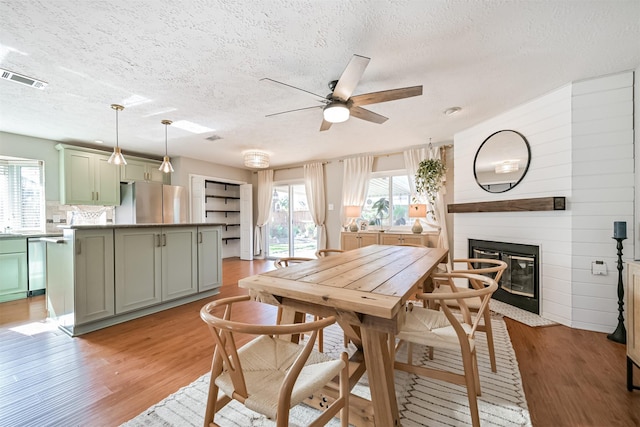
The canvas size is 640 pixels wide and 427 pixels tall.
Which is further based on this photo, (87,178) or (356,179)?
(356,179)

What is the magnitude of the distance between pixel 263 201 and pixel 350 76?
5479 millimetres

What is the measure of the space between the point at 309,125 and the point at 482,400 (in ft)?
11.3

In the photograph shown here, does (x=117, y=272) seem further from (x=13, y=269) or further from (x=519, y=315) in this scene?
(x=519, y=315)

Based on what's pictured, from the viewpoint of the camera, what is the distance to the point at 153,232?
3133mm

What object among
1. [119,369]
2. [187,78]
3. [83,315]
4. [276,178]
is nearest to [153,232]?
[83,315]

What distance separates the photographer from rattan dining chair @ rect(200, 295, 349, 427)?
35.9 inches

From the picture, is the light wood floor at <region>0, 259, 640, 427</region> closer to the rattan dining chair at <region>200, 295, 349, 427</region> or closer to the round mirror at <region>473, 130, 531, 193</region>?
the rattan dining chair at <region>200, 295, 349, 427</region>

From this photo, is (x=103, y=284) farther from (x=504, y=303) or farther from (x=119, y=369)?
(x=504, y=303)

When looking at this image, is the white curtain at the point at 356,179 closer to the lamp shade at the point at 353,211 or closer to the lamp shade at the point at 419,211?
the lamp shade at the point at 353,211

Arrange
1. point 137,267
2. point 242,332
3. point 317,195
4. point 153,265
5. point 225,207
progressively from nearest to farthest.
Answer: point 242,332 → point 137,267 → point 153,265 → point 317,195 → point 225,207

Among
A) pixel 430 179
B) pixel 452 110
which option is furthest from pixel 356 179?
pixel 452 110

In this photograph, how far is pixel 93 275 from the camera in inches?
103

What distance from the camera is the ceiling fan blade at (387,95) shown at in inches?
81.3

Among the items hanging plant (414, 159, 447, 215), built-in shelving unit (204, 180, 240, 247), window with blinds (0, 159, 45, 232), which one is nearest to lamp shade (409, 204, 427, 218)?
hanging plant (414, 159, 447, 215)
